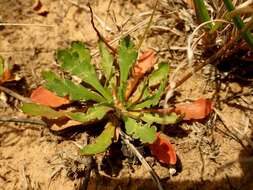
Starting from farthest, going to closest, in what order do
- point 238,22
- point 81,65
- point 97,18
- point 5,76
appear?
point 97,18 < point 5,76 < point 81,65 < point 238,22

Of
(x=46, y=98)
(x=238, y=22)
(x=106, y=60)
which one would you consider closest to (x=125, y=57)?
(x=106, y=60)

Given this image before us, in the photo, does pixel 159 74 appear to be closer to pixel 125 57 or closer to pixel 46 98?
pixel 125 57

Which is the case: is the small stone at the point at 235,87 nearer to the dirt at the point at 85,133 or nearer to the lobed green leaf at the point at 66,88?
the dirt at the point at 85,133

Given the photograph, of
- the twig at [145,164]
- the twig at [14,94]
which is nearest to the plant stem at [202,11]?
the twig at [145,164]

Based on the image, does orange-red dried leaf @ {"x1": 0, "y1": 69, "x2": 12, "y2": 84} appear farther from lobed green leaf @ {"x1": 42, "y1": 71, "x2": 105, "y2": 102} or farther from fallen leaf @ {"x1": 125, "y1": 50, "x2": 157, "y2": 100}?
fallen leaf @ {"x1": 125, "y1": 50, "x2": 157, "y2": 100}

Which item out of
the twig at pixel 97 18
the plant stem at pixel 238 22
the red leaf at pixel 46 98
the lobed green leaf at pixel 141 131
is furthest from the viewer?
the twig at pixel 97 18

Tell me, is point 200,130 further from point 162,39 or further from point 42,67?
point 42,67

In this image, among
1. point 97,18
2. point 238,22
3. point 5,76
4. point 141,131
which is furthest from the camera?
point 97,18
